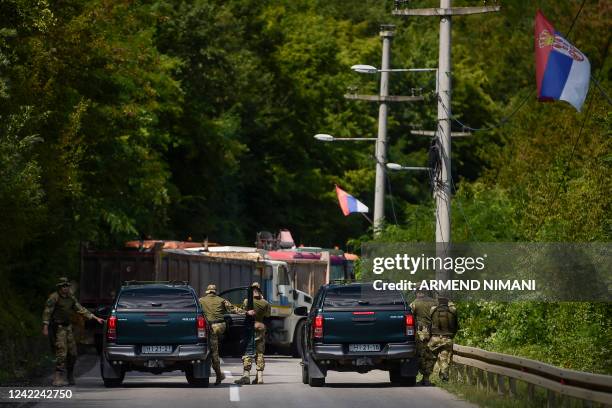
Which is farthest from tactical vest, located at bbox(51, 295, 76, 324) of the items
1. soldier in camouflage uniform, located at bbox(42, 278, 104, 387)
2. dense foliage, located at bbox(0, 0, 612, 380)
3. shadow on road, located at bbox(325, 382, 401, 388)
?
shadow on road, located at bbox(325, 382, 401, 388)

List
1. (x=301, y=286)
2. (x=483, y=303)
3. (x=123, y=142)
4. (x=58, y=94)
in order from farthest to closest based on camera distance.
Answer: (x=301, y=286)
(x=123, y=142)
(x=58, y=94)
(x=483, y=303)

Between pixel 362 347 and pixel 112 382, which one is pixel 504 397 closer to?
pixel 362 347

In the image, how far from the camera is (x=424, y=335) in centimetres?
2886

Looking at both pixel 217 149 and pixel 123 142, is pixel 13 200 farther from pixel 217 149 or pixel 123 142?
pixel 217 149

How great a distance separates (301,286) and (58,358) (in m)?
22.5

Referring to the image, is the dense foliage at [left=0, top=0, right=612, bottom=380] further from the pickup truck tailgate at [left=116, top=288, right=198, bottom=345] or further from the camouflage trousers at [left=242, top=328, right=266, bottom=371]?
the camouflage trousers at [left=242, top=328, right=266, bottom=371]

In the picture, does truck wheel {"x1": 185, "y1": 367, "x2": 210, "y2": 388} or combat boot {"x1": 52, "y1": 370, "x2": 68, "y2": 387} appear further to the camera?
truck wheel {"x1": 185, "y1": 367, "x2": 210, "y2": 388}

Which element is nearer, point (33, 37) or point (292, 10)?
point (33, 37)

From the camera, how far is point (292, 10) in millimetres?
86812

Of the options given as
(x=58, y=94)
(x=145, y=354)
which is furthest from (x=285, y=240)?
(x=145, y=354)

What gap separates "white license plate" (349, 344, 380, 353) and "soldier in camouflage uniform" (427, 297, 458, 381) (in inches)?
57.2

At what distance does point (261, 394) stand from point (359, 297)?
3009 millimetres

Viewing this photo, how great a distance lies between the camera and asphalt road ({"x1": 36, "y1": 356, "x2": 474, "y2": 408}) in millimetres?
23344

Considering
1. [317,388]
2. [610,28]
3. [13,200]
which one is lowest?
[317,388]
